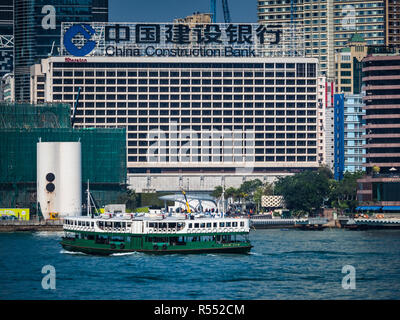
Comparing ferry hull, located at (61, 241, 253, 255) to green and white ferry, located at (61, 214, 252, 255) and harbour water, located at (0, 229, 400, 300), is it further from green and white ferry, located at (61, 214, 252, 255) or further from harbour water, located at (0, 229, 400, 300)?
harbour water, located at (0, 229, 400, 300)

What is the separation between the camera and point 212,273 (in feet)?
400

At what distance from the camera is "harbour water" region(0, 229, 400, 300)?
104 metres

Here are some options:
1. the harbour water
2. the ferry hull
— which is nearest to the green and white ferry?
the ferry hull

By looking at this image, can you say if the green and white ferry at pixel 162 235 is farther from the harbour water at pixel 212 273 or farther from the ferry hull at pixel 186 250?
the harbour water at pixel 212 273

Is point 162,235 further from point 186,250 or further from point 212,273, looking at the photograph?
point 212,273

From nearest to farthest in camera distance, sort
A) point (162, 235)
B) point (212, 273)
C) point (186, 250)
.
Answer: point (212, 273)
point (186, 250)
point (162, 235)

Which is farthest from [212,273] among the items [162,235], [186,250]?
[162,235]

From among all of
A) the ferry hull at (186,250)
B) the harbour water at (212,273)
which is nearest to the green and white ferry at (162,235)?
the ferry hull at (186,250)

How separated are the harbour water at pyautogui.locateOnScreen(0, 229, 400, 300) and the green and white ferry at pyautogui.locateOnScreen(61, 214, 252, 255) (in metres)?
1.80

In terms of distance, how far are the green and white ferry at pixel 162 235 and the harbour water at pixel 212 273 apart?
180 centimetres

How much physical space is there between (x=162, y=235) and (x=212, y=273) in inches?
1021

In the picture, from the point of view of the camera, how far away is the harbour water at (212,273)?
104 metres

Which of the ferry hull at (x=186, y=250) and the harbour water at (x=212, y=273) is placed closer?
the harbour water at (x=212, y=273)
